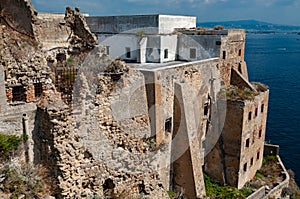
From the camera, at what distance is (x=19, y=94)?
9492 mm

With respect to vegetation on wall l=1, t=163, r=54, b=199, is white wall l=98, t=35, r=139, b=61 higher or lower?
higher

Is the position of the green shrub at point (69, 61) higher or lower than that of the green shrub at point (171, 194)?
higher

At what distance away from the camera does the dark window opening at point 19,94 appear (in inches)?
371

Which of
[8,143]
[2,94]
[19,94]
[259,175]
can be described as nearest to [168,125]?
[19,94]

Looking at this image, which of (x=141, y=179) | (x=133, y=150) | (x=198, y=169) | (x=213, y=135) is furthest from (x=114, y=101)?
(x=213, y=135)

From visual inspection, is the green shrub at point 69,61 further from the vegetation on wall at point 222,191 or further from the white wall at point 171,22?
the vegetation on wall at point 222,191

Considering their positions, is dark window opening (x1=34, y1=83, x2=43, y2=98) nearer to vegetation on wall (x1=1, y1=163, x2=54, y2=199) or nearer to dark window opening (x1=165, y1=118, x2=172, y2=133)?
vegetation on wall (x1=1, y1=163, x2=54, y2=199)

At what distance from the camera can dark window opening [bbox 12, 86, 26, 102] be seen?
9.42m

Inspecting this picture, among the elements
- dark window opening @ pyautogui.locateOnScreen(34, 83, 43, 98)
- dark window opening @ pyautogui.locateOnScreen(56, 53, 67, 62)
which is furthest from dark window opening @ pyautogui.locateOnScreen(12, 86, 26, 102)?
dark window opening @ pyautogui.locateOnScreen(56, 53, 67, 62)

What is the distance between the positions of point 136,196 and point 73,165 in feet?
9.08

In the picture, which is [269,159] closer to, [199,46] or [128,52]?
[199,46]

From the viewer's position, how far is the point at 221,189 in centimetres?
1967

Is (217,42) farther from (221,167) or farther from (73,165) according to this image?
(73,165)

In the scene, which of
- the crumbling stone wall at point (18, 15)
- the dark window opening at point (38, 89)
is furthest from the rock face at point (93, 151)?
the crumbling stone wall at point (18, 15)
